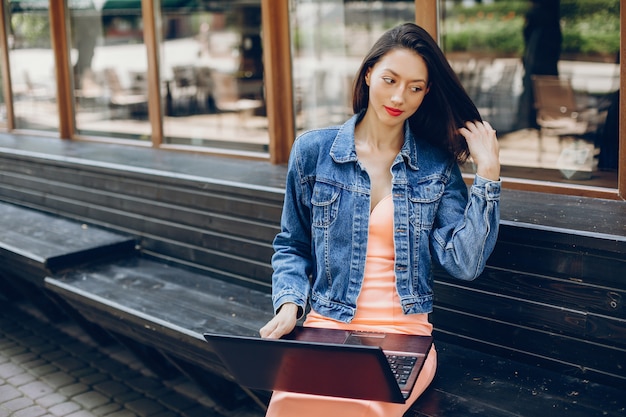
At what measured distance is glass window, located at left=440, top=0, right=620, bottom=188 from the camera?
5359 mm

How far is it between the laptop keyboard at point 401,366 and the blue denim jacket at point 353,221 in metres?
0.24

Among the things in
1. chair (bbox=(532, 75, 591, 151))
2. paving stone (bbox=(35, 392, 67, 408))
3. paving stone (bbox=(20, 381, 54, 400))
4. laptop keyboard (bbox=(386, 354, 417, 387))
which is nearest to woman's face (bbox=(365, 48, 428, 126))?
laptop keyboard (bbox=(386, 354, 417, 387))

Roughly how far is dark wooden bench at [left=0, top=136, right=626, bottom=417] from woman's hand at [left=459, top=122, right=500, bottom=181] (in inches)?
17.0

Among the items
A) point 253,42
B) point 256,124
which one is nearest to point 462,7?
point 253,42

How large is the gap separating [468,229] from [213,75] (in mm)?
7207

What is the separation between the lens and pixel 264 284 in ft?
13.2

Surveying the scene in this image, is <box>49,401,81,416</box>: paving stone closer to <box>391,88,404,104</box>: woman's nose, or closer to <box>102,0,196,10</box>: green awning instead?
<box>391,88,404,104</box>: woman's nose

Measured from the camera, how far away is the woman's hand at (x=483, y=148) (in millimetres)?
2514

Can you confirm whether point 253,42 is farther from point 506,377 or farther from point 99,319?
point 506,377

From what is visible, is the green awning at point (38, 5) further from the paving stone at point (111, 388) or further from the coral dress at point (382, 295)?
the coral dress at point (382, 295)

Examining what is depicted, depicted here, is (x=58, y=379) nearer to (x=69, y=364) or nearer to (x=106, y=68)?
(x=69, y=364)

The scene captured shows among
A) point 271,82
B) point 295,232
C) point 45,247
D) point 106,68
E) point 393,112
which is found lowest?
point 45,247

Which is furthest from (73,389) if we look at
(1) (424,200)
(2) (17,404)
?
(1) (424,200)

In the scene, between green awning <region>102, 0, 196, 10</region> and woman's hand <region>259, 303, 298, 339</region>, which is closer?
woman's hand <region>259, 303, 298, 339</region>
